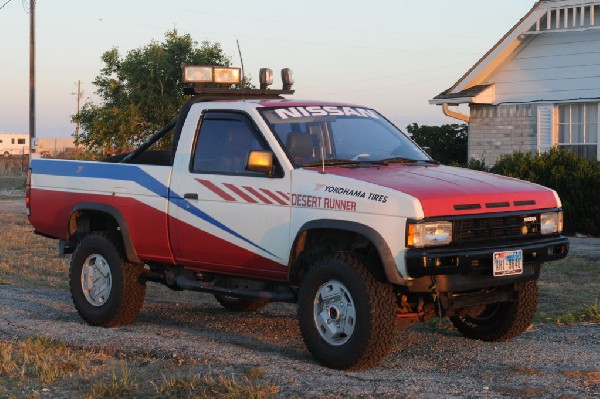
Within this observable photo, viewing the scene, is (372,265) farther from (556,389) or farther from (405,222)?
(556,389)

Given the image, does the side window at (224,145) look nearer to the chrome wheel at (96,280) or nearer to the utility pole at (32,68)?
the chrome wheel at (96,280)

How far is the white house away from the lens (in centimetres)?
2011

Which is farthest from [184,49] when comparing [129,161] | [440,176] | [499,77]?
[440,176]

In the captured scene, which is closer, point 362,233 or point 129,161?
point 362,233

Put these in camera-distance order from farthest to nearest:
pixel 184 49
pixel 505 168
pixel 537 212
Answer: pixel 184 49, pixel 505 168, pixel 537 212

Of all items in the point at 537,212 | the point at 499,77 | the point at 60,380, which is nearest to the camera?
the point at 60,380

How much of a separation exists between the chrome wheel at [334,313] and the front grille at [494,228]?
901mm

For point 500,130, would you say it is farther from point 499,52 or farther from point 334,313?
point 334,313

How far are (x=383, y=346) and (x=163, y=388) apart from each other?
1.60 metres

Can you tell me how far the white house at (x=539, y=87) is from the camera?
20.1m

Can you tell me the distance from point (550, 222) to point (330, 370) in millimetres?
2037

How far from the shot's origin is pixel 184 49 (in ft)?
136

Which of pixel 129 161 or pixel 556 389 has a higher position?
pixel 129 161

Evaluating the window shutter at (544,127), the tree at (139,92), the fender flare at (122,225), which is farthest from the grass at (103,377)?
the tree at (139,92)
